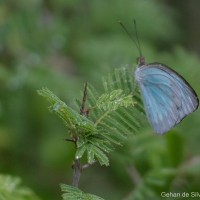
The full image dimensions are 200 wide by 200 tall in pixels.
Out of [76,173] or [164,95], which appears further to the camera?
[164,95]

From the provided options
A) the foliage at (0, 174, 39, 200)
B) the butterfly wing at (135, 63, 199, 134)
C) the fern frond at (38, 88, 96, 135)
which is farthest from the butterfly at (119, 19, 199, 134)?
the foliage at (0, 174, 39, 200)

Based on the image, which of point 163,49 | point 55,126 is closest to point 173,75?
point 55,126

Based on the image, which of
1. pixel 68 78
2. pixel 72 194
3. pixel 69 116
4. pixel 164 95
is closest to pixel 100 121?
pixel 69 116

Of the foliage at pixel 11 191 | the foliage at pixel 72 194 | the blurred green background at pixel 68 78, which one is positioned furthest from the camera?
the blurred green background at pixel 68 78

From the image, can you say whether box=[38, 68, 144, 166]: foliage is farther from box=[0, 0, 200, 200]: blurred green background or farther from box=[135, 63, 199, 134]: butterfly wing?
box=[0, 0, 200, 200]: blurred green background

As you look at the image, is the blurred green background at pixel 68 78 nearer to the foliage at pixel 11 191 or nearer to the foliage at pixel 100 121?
the foliage at pixel 11 191

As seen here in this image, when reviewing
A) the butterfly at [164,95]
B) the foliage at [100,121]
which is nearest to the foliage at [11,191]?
the foliage at [100,121]

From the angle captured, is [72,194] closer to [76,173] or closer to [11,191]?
[76,173]

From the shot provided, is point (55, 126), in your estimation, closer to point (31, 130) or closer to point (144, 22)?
point (31, 130)
